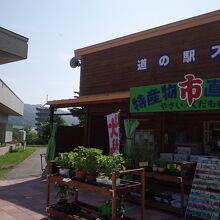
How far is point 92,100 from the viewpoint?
12711mm

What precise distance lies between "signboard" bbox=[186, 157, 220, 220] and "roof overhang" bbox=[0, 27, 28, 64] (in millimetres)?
→ 8600

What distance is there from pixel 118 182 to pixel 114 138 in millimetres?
5058

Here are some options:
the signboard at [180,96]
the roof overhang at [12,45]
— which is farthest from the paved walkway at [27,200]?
the roof overhang at [12,45]

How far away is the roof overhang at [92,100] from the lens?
11.7 meters

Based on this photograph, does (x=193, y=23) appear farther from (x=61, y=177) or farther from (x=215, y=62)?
(x=61, y=177)

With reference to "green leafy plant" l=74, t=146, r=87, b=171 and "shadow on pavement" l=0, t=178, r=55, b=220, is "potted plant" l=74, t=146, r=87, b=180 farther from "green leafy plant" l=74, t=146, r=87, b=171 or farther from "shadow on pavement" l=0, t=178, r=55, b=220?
"shadow on pavement" l=0, t=178, r=55, b=220

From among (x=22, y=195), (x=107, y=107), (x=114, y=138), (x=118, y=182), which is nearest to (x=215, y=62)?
(x=114, y=138)

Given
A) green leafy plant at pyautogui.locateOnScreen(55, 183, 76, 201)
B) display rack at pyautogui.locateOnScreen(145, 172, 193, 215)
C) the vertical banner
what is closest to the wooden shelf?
display rack at pyautogui.locateOnScreen(145, 172, 193, 215)

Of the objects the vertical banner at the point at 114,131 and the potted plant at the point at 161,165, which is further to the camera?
the vertical banner at the point at 114,131

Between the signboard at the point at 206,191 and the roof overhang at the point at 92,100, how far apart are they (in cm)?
387

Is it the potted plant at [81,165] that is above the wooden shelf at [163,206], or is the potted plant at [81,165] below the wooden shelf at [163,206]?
above

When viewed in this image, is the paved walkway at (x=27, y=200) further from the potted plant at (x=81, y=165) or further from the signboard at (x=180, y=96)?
the signboard at (x=180, y=96)

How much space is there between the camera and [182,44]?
41.4 ft

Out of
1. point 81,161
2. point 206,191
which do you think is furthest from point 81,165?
point 206,191
